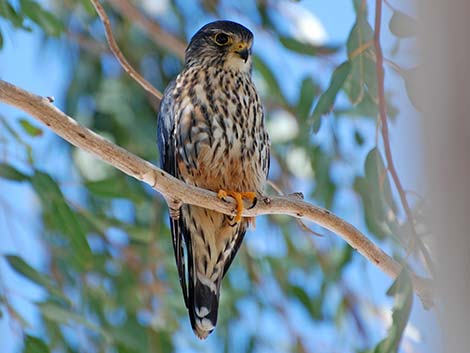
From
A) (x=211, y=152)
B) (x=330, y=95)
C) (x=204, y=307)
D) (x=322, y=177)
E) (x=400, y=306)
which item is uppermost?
(x=322, y=177)

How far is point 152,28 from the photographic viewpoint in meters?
4.60

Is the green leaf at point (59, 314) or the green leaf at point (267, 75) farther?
A: the green leaf at point (267, 75)

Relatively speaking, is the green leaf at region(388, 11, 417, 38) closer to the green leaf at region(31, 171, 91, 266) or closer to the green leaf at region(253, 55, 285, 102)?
the green leaf at region(31, 171, 91, 266)

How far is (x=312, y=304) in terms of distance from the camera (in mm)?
4625

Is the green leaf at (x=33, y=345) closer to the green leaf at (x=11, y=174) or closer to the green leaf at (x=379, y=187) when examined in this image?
the green leaf at (x=11, y=174)

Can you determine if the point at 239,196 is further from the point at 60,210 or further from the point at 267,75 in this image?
the point at 267,75

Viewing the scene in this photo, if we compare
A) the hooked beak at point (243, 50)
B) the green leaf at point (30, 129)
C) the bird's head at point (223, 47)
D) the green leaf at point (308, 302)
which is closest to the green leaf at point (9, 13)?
the green leaf at point (30, 129)

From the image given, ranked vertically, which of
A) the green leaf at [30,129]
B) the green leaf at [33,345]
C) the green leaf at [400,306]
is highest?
the green leaf at [30,129]

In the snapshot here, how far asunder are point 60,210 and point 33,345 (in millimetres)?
481

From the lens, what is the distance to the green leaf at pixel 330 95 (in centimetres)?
297

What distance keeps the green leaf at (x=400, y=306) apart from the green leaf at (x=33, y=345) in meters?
1.32

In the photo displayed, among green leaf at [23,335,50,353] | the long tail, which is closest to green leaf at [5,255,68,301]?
green leaf at [23,335,50,353]

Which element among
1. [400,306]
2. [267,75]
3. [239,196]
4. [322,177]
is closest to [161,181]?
[239,196]

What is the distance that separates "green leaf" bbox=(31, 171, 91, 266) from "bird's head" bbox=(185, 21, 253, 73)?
2.27 ft
